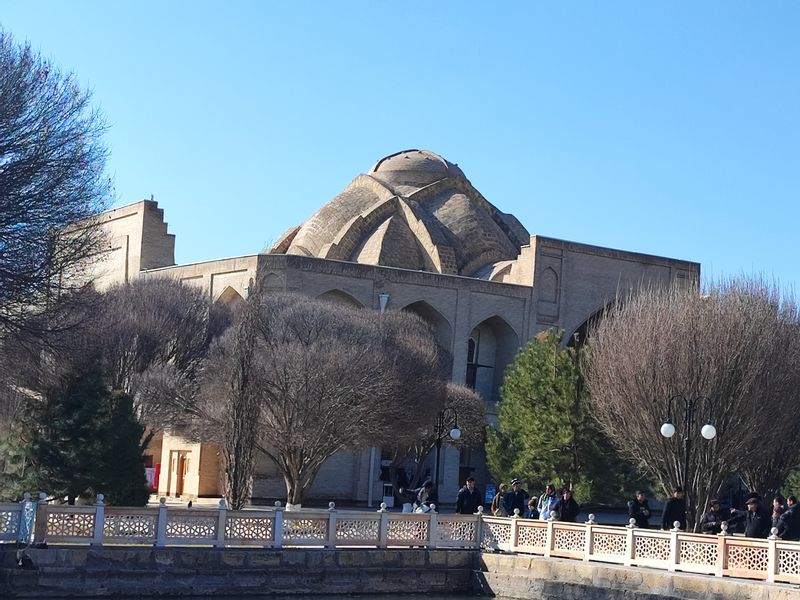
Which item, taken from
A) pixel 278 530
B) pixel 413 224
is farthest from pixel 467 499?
pixel 413 224

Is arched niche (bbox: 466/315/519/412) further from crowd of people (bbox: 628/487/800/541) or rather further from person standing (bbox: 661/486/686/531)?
person standing (bbox: 661/486/686/531)

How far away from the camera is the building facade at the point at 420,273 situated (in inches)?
1729

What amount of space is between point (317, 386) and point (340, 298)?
9.88 metres

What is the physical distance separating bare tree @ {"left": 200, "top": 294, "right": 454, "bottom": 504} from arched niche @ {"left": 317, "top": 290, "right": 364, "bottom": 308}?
5.75 meters

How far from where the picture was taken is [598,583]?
2186 cm

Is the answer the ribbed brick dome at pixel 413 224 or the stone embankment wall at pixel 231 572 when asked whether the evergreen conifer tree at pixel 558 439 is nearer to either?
the stone embankment wall at pixel 231 572

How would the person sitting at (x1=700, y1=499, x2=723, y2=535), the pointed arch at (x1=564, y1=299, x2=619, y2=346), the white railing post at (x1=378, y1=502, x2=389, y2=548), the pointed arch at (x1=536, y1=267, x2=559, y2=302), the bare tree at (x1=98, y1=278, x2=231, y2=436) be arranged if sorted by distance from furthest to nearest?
the pointed arch at (x1=564, y1=299, x2=619, y2=346), the pointed arch at (x1=536, y1=267, x2=559, y2=302), the bare tree at (x1=98, y1=278, x2=231, y2=436), the white railing post at (x1=378, y1=502, x2=389, y2=548), the person sitting at (x1=700, y1=499, x2=723, y2=535)

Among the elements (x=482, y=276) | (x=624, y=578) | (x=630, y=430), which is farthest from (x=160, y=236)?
(x=624, y=578)

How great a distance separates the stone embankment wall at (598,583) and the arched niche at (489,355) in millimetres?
24488

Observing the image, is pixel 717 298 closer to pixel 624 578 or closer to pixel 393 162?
pixel 624 578

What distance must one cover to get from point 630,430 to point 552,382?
5.78 meters

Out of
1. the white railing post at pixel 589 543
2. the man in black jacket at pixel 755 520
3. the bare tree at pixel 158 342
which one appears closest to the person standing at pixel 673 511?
the white railing post at pixel 589 543

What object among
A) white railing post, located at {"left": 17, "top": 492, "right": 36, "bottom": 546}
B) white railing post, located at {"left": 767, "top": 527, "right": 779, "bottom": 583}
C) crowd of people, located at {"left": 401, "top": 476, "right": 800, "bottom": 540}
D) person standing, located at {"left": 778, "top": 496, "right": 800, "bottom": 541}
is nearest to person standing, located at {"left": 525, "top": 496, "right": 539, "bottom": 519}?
crowd of people, located at {"left": 401, "top": 476, "right": 800, "bottom": 540}

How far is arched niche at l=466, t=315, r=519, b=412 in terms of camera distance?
48781 millimetres
